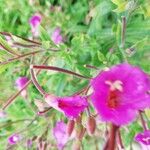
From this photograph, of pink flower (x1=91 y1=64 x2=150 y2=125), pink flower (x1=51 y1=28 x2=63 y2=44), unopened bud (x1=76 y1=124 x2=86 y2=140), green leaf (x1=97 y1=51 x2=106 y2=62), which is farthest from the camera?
pink flower (x1=51 y1=28 x2=63 y2=44)

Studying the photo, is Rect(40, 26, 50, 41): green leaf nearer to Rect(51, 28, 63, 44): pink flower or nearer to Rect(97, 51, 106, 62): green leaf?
Rect(97, 51, 106, 62): green leaf

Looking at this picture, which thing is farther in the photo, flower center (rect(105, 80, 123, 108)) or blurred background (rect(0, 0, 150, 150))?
blurred background (rect(0, 0, 150, 150))

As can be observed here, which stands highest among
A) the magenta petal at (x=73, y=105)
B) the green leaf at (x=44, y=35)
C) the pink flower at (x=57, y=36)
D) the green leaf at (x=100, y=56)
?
the pink flower at (x=57, y=36)

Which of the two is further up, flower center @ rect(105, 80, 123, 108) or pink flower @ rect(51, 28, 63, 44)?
pink flower @ rect(51, 28, 63, 44)

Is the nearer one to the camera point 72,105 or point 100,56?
point 72,105

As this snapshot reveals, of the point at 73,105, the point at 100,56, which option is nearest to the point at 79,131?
the point at 73,105

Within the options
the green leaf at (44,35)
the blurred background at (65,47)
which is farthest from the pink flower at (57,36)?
the green leaf at (44,35)

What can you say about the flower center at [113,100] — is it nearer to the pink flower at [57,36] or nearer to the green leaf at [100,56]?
the green leaf at [100,56]

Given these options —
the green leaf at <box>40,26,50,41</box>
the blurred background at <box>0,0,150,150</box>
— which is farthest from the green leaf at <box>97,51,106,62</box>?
the green leaf at <box>40,26,50,41</box>

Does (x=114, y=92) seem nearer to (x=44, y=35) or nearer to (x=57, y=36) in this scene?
(x=44, y=35)
